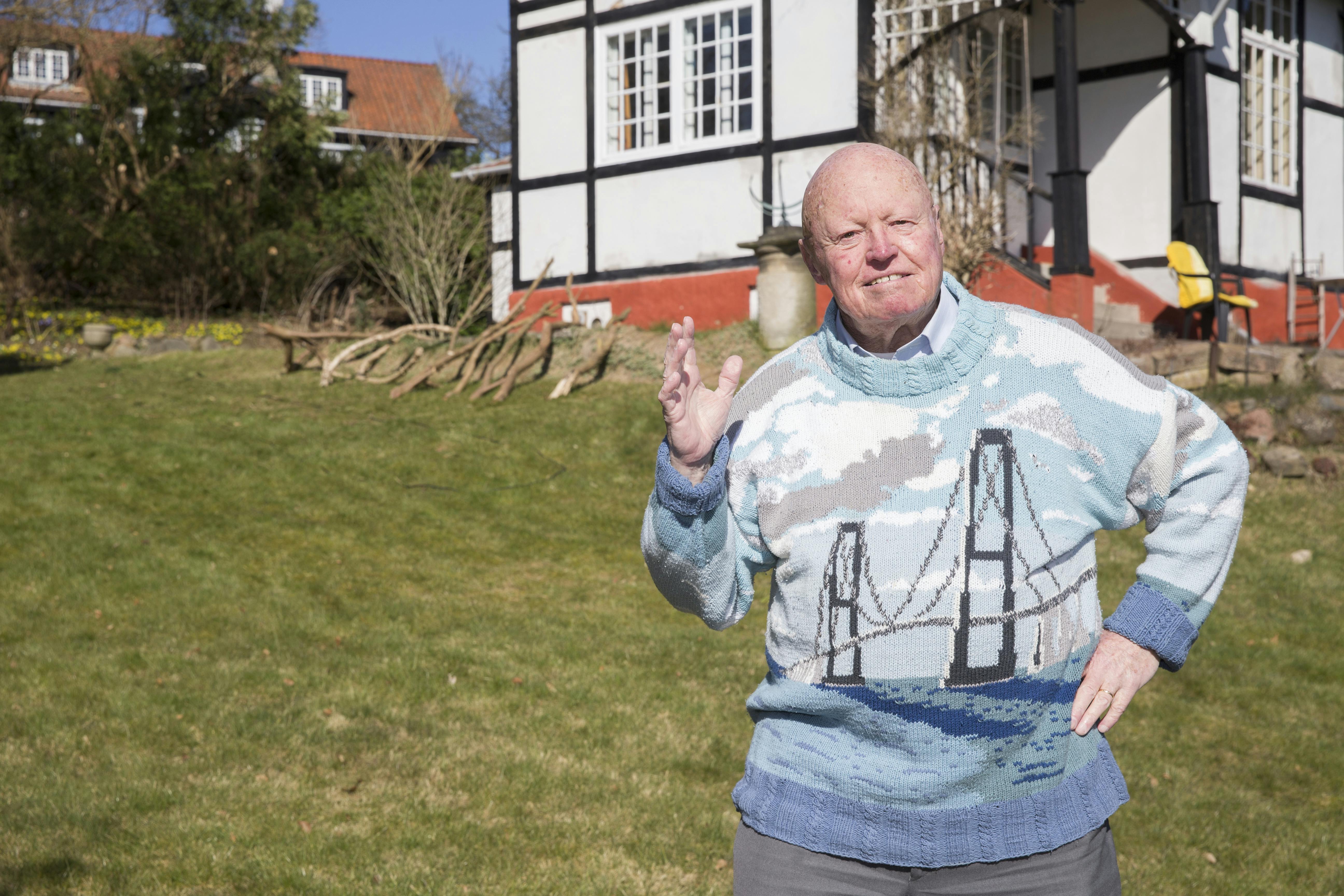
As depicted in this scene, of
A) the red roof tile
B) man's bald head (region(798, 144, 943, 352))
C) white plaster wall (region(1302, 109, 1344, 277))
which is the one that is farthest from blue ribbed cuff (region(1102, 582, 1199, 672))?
the red roof tile

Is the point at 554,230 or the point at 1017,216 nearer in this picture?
the point at 1017,216

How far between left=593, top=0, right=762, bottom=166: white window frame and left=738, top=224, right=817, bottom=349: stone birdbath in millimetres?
2753

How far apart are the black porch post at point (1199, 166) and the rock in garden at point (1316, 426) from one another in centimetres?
475

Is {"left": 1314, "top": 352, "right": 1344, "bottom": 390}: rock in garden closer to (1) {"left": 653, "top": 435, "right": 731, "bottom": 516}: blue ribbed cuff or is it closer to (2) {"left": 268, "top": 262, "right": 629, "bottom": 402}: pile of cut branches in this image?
(2) {"left": 268, "top": 262, "right": 629, "bottom": 402}: pile of cut branches

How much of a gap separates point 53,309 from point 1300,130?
19672 mm

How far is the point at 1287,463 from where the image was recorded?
9727 mm

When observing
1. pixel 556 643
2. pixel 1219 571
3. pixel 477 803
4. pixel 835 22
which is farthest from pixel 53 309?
pixel 1219 571

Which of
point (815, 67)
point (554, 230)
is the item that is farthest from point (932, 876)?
point (554, 230)

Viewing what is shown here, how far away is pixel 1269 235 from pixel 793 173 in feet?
23.0

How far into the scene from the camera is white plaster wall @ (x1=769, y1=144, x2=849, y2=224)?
47.5 feet

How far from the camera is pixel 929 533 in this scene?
1.96 m

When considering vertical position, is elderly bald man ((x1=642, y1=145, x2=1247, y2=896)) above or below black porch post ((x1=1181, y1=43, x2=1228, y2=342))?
below

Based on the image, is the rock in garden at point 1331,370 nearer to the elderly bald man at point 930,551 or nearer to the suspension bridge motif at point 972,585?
the elderly bald man at point 930,551

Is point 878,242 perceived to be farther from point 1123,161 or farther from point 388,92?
point 388,92
